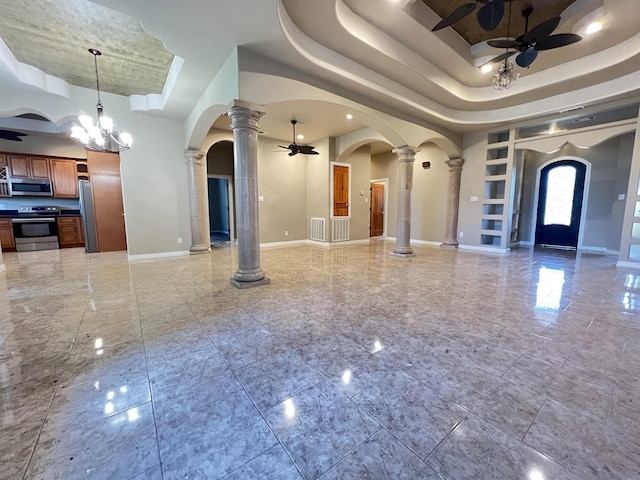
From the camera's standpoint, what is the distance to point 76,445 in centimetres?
125

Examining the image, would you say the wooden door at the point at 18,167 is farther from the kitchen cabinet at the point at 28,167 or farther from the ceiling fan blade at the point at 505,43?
the ceiling fan blade at the point at 505,43

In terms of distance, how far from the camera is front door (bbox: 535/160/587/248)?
6.83m

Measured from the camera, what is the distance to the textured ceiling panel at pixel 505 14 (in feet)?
10.9

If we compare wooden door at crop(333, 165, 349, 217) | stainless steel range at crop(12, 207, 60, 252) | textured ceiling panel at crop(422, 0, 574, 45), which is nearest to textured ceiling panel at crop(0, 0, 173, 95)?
textured ceiling panel at crop(422, 0, 574, 45)

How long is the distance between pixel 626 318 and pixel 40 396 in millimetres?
5190

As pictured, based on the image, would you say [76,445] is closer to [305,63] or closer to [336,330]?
[336,330]

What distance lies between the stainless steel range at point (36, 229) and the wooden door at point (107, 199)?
2059 mm

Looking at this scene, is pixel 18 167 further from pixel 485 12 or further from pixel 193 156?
pixel 485 12

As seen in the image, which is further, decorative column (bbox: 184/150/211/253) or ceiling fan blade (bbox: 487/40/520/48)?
decorative column (bbox: 184/150/211/253)

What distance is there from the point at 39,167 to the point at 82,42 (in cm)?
615

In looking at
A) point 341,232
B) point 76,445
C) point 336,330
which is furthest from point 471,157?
point 76,445

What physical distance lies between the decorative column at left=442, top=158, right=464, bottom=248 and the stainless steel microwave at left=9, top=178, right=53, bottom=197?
11.8 m

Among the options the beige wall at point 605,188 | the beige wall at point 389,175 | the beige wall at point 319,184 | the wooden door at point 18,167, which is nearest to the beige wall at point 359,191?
the beige wall at point 319,184

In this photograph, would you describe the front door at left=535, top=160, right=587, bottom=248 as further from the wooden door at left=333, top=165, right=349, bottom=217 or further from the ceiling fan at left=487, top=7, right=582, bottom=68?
the wooden door at left=333, top=165, right=349, bottom=217
